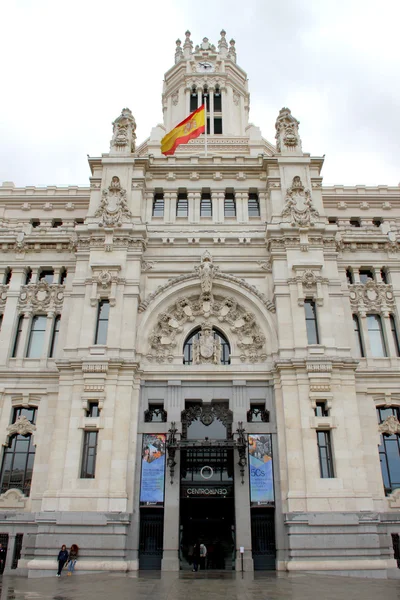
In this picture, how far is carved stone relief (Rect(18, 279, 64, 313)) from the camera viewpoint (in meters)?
35.3

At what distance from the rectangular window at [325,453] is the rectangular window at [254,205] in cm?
1778

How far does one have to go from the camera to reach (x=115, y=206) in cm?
3594

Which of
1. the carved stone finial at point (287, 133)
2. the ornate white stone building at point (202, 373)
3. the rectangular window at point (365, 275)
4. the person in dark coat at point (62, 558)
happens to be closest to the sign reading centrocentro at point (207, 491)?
the ornate white stone building at point (202, 373)

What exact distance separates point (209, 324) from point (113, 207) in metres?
11.6

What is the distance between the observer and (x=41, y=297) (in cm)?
3575

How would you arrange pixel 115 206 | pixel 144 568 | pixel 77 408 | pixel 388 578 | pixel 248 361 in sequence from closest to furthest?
1. pixel 388 578
2. pixel 144 568
3. pixel 77 408
4. pixel 248 361
5. pixel 115 206

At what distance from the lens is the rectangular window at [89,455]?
92.8 feet

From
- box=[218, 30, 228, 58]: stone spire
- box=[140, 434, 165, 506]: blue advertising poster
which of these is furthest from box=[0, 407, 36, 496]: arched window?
box=[218, 30, 228, 58]: stone spire

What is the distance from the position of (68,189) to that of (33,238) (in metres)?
8.65

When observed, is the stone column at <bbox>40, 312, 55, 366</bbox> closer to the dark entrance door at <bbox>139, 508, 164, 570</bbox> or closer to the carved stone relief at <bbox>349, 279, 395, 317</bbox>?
the dark entrance door at <bbox>139, 508, 164, 570</bbox>

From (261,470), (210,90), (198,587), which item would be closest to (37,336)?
(261,470)

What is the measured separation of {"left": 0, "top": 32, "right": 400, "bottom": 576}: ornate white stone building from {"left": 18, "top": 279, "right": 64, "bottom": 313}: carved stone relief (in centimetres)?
14

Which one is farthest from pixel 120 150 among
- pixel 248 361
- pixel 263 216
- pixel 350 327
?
pixel 350 327

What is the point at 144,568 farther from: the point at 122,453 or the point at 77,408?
the point at 77,408
